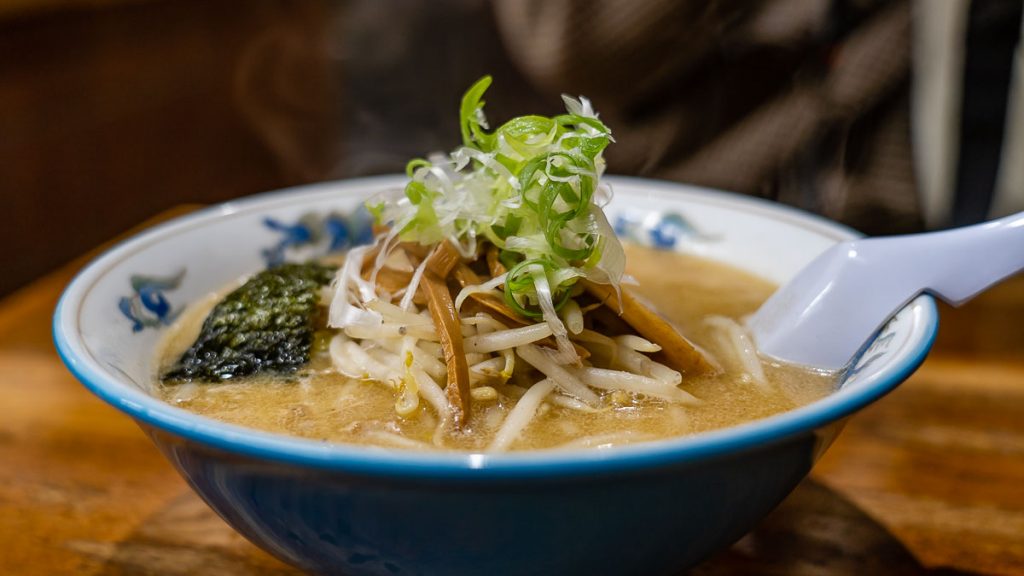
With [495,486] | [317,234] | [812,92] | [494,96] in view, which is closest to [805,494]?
[495,486]

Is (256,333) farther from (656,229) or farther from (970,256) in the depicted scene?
(970,256)

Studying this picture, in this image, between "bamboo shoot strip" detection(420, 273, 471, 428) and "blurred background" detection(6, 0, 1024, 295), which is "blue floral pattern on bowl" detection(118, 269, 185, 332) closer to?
"bamboo shoot strip" detection(420, 273, 471, 428)

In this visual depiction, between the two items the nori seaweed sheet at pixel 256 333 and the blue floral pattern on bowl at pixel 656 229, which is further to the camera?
the blue floral pattern on bowl at pixel 656 229

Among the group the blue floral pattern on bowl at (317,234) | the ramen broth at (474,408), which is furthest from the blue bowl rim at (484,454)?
the blue floral pattern on bowl at (317,234)

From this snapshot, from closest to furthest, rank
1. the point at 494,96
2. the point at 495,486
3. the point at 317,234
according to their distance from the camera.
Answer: the point at 495,486 < the point at 317,234 < the point at 494,96

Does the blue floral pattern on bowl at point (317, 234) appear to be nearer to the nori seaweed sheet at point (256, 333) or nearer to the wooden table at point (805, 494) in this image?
the nori seaweed sheet at point (256, 333)

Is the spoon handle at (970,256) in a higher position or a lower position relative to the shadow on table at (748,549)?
higher

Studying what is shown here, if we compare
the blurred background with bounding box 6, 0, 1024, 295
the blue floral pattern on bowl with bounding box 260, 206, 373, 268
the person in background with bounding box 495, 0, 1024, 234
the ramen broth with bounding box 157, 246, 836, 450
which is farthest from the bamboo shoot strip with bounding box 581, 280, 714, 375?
the person in background with bounding box 495, 0, 1024, 234
